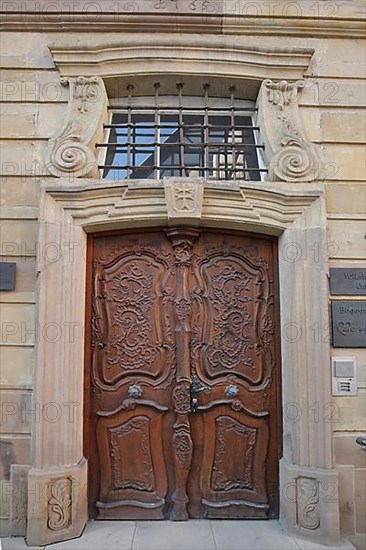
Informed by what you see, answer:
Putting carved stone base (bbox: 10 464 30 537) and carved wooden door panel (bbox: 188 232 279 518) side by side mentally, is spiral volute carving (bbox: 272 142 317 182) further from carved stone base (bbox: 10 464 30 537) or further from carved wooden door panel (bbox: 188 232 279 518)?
carved stone base (bbox: 10 464 30 537)

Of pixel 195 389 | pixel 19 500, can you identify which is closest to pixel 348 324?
→ pixel 195 389

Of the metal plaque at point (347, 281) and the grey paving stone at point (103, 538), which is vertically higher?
the metal plaque at point (347, 281)

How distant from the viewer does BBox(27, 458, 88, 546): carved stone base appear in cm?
356

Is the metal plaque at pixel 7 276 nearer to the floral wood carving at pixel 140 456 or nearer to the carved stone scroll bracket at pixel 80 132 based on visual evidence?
the carved stone scroll bracket at pixel 80 132

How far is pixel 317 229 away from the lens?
3.94 meters

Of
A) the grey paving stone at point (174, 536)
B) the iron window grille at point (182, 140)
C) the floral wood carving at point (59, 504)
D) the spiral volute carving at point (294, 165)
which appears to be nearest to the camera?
the grey paving stone at point (174, 536)

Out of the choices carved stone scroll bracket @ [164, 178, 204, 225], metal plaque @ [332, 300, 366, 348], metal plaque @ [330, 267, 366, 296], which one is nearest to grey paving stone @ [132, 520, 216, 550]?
metal plaque @ [332, 300, 366, 348]

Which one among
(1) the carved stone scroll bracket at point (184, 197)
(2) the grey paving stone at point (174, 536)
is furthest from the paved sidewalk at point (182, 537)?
(1) the carved stone scroll bracket at point (184, 197)

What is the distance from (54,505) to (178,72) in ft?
12.5

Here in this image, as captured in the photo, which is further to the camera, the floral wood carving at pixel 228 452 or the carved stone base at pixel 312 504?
the floral wood carving at pixel 228 452

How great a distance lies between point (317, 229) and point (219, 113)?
4.84 feet

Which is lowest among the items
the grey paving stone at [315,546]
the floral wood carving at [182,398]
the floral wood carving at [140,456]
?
the grey paving stone at [315,546]

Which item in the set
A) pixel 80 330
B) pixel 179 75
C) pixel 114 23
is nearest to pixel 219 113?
pixel 179 75

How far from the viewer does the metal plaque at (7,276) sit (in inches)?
154
